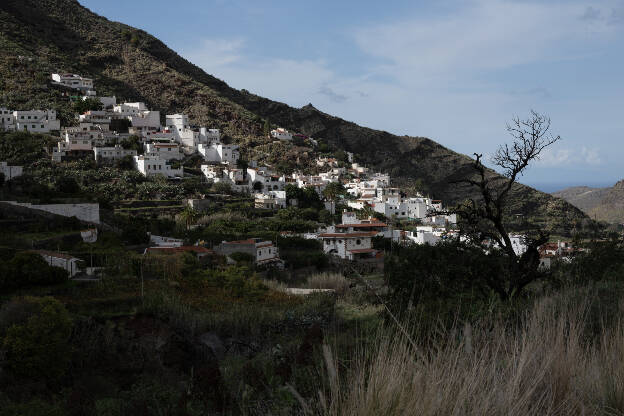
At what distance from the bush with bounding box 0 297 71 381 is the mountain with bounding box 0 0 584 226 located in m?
39.9

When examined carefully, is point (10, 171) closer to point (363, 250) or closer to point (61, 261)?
point (61, 261)

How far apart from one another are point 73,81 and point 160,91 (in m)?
16.0

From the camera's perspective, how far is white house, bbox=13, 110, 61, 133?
A: 41812mm

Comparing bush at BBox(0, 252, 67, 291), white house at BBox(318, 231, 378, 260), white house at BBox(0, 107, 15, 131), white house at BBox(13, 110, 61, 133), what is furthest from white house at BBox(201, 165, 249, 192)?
bush at BBox(0, 252, 67, 291)

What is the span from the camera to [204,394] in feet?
9.28

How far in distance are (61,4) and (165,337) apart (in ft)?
289

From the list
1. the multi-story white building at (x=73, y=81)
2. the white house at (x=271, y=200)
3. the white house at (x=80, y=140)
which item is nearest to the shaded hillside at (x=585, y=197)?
the white house at (x=271, y=200)

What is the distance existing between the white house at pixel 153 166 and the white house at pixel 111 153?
3.78 ft

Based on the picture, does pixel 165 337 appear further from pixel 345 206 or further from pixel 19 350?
pixel 345 206

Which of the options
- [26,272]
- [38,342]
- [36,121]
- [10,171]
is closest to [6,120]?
[36,121]

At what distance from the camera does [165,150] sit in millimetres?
44594

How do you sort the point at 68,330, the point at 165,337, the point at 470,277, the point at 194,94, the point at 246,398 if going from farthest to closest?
the point at 194,94 < the point at 165,337 < the point at 68,330 < the point at 470,277 < the point at 246,398

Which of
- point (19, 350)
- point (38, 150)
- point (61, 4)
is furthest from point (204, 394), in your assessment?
point (61, 4)

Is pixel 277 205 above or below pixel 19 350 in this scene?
above
